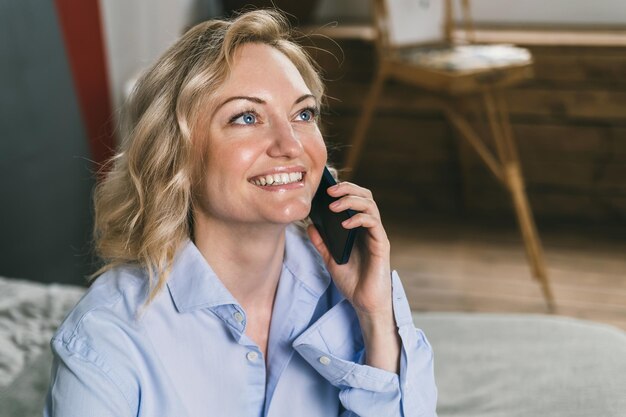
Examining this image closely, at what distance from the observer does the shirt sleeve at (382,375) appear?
1336 millimetres

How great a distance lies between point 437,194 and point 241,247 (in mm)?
2970

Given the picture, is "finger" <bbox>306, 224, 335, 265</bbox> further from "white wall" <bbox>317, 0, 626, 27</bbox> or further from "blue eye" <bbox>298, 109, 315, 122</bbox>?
"white wall" <bbox>317, 0, 626, 27</bbox>

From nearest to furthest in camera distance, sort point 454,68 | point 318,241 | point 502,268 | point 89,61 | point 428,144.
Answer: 1. point 318,241
2. point 454,68
3. point 89,61
4. point 502,268
5. point 428,144

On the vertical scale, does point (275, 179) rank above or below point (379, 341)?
above

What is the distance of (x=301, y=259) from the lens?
57.7 inches

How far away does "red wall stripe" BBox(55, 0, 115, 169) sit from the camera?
3262 millimetres

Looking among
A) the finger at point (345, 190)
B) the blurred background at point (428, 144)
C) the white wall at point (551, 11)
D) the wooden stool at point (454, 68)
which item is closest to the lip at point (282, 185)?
the finger at point (345, 190)

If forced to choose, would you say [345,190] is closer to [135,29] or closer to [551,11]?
[135,29]

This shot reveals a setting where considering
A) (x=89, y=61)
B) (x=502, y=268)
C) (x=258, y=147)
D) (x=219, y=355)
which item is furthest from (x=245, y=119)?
(x=502, y=268)

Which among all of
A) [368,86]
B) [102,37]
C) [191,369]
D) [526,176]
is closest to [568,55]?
[526,176]

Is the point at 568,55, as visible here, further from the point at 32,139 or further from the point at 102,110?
the point at 32,139

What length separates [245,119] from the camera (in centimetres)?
126

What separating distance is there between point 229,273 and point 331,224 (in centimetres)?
17

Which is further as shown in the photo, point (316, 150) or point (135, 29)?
point (135, 29)
